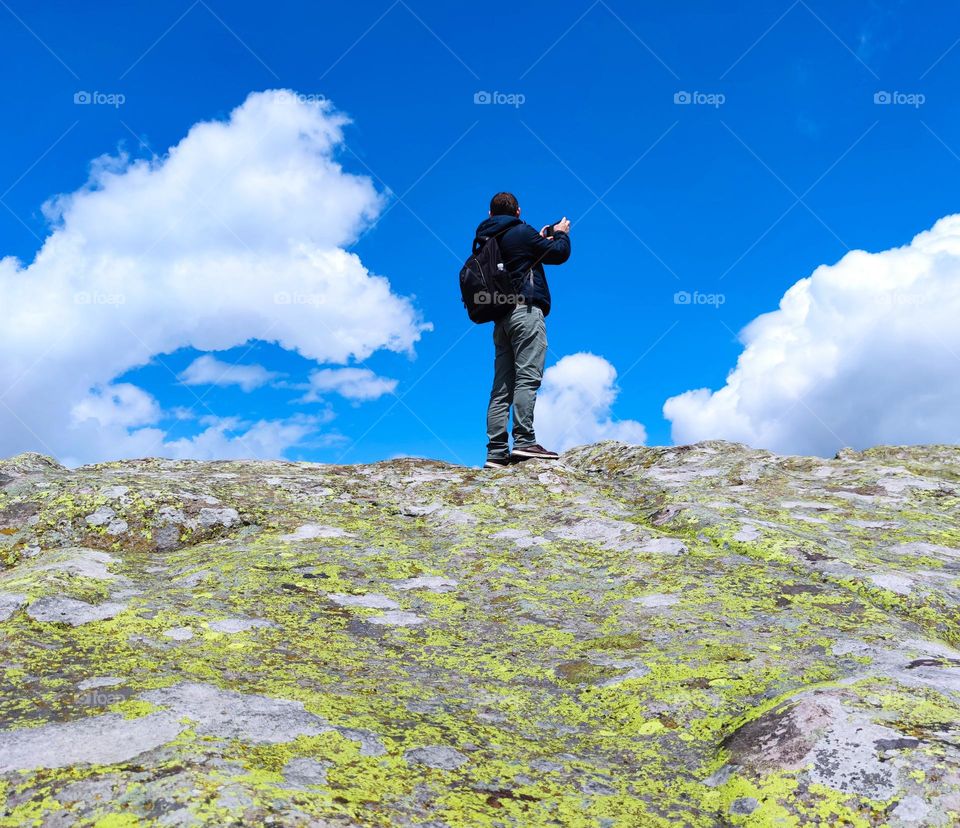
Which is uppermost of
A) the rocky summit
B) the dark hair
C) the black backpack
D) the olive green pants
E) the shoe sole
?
the dark hair

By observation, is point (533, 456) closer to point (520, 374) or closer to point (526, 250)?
point (520, 374)

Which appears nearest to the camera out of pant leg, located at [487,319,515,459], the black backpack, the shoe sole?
the shoe sole

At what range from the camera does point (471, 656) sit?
15.1 ft

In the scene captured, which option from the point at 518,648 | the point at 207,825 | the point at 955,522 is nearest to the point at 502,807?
the point at 207,825

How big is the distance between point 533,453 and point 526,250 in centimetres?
357

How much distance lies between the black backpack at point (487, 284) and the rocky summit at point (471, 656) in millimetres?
4179

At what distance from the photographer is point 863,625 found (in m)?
4.90

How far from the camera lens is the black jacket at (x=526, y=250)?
38.4ft

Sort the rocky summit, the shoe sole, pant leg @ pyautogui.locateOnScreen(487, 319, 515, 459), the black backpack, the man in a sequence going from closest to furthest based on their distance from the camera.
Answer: the rocky summit < the shoe sole < the man < the black backpack < pant leg @ pyautogui.locateOnScreen(487, 319, 515, 459)

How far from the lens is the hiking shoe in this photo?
11.2 meters

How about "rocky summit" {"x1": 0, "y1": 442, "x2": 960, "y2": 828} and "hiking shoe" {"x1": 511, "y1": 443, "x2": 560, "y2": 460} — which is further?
"hiking shoe" {"x1": 511, "y1": 443, "x2": 560, "y2": 460}

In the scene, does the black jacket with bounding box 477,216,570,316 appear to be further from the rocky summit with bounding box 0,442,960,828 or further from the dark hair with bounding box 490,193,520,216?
the rocky summit with bounding box 0,442,960,828

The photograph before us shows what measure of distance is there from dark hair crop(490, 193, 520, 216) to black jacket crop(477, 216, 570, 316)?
0.31m

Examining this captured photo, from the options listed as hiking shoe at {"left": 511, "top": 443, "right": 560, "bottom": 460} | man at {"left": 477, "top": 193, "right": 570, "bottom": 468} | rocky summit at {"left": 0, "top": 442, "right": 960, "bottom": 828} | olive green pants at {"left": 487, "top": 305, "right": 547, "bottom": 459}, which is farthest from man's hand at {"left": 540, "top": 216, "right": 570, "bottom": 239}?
rocky summit at {"left": 0, "top": 442, "right": 960, "bottom": 828}
